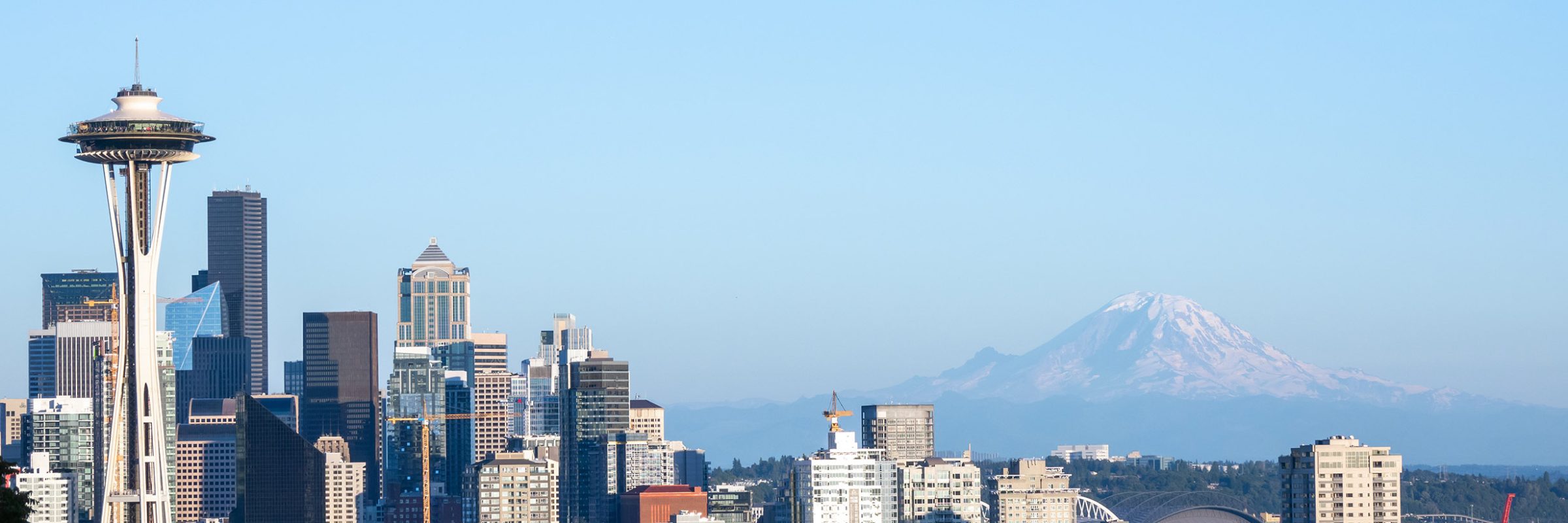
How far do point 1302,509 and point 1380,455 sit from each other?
652 centimetres

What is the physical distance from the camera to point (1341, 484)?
19538 centimetres

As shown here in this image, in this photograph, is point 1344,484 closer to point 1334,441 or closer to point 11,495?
Result: point 1334,441

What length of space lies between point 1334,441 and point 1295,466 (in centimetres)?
314

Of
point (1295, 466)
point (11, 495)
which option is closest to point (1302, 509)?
point (1295, 466)

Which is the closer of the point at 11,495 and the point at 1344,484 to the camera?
the point at 11,495

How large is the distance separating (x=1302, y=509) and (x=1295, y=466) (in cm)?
303

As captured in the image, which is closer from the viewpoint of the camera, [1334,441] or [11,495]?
[11,495]

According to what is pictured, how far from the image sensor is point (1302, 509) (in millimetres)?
196750

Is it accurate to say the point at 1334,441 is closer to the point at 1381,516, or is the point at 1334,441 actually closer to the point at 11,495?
the point at 1381,516

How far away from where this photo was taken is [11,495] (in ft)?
347

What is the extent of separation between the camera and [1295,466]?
197750mm

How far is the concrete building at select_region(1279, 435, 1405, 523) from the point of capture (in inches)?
7657

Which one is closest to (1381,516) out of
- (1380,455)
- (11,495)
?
(1380,455)

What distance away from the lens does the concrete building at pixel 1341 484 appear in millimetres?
194500
